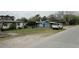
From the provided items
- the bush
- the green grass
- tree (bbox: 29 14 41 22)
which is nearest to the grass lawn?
the green grass

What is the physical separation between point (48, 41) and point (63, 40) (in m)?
0.38

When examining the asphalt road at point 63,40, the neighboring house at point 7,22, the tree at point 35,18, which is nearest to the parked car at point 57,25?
the asphalt road at point 63,40

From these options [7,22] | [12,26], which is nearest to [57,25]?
[12,26]

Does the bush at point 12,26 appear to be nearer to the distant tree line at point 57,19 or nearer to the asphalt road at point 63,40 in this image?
the distant tree line at point 57,19

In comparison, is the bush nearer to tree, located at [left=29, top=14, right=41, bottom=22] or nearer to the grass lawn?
the grass lawn

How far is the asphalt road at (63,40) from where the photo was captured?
3.72 m

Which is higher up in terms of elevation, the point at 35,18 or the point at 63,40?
the point at 35,18

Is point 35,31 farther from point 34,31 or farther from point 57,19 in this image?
point 57,19

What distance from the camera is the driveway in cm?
372

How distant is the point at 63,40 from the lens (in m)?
3.95

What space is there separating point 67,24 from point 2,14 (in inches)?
65.4

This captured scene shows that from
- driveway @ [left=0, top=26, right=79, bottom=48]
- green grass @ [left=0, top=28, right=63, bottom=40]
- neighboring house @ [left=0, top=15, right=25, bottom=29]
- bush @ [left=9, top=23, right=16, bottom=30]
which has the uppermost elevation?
neighboring house @ [left=0, top=15, right=25, bottom=29]

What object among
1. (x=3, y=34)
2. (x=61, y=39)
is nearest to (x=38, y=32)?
(x=61, y=39)

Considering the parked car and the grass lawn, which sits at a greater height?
the parked car
